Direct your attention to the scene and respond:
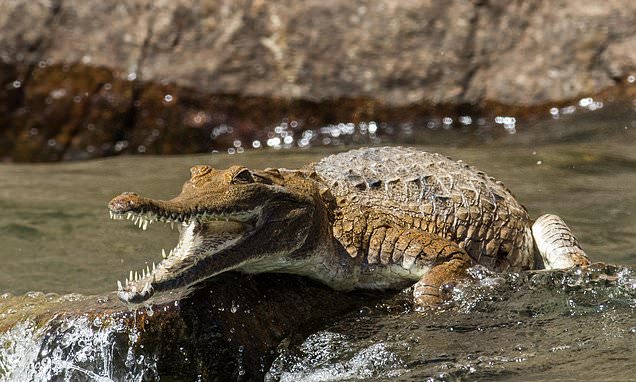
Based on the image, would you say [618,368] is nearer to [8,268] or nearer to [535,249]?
[535,249]

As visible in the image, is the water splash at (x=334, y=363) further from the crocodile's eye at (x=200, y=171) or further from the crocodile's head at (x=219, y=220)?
the crocodile's eye at (x=200, y=171)

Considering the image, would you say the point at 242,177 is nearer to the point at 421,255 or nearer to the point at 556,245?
the point at 421,255

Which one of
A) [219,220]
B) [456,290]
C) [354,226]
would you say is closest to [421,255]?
[456,290]

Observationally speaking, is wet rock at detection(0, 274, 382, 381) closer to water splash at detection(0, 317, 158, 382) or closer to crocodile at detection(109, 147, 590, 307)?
water splash at detection(0, 317, 158, 382)

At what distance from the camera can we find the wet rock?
14.2ft

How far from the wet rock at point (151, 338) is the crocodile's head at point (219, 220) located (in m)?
0.19

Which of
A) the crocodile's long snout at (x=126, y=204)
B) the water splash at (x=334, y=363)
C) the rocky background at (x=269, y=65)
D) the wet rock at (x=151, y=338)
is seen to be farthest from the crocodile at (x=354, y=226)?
the rocky background at (x=269, y=65)

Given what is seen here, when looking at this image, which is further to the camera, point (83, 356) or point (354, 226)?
point (354, 226)

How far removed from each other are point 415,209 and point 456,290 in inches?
23.3

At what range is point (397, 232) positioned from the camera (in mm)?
5156

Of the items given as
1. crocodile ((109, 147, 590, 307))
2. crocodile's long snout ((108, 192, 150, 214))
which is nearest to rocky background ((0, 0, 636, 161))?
crocodile ((109, 147, 590, 307))

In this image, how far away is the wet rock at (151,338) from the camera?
4320mm

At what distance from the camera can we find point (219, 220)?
14.5 feet

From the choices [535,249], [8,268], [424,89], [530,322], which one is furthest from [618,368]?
[424,89]
